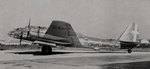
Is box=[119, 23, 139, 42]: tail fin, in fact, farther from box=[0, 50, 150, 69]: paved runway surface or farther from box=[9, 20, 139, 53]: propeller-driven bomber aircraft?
box=[0, 50, 150, 69]: paved runway surface

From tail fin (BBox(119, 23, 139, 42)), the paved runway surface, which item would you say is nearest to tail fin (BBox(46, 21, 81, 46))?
the paved runway surface

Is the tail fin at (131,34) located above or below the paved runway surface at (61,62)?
above

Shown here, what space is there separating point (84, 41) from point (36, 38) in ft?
21.7

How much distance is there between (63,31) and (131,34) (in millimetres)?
13465

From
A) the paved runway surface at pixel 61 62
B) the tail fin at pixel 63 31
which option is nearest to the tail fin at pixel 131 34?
the tail fin at pixel 63 31

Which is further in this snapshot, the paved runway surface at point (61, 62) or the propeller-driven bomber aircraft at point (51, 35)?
the propeller-driven bomber aircraft at point (51, 35)

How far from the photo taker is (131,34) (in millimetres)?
33094

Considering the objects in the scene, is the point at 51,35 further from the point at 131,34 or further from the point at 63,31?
the point at 131,34

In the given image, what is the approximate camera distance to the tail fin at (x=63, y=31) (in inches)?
963

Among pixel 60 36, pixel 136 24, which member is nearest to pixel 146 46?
pixel 136 24

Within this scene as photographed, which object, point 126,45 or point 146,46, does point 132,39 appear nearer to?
point 126,45

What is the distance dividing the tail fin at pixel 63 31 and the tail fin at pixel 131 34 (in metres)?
10.6

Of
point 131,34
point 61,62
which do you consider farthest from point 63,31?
point 131,34

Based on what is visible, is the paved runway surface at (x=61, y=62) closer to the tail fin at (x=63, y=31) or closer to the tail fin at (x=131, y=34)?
the tail fin at (x=63, y=31)
